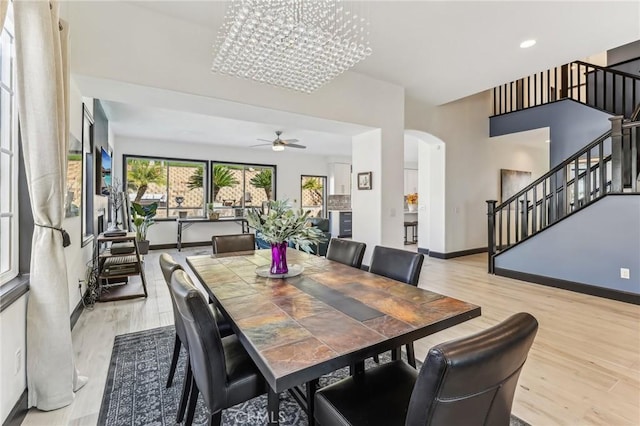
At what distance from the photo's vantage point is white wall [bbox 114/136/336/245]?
7.32 meters

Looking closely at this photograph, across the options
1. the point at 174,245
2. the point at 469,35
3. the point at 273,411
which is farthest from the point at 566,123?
the point at 174,245

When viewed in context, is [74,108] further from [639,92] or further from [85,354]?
[639,92]

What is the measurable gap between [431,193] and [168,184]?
6.46 m

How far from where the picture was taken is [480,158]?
6.75 m

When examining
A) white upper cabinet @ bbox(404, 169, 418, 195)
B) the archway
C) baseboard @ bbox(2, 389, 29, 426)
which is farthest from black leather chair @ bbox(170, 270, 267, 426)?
white upper cabinet @ bbox(404, 169, 418, 195)

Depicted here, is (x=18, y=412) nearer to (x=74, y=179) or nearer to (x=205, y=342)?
(x=205, y=342)

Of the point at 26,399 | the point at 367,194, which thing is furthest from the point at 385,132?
the point at 26,399

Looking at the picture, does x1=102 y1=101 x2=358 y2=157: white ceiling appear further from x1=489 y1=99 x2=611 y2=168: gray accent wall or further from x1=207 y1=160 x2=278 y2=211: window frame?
x1=489 y1=99 x2=611 y2=168: gray accent wall

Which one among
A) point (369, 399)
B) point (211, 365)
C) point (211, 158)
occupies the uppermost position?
point (211, 158)

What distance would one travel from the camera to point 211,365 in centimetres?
123

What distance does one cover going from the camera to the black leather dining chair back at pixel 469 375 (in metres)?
0.77

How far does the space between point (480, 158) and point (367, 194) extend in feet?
11.5

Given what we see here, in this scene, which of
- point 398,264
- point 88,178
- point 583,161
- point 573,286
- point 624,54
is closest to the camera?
point 398,264

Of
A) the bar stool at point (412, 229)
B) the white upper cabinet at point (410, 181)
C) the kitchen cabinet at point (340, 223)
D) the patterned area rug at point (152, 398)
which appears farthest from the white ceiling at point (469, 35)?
the white upper cabinet at point (410, 181)
